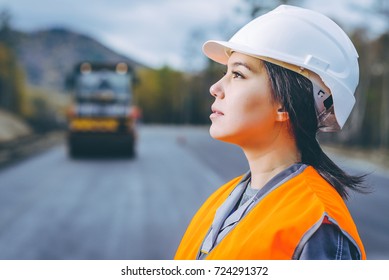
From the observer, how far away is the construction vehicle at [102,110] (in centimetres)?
1084

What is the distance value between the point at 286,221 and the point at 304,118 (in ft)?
0.70

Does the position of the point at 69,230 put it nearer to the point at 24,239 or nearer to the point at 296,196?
the point at 24,239

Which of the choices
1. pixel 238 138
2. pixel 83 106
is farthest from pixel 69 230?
pixel 83 106

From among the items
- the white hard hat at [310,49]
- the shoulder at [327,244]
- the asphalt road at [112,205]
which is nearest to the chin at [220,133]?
the white hard hat at [310,49]

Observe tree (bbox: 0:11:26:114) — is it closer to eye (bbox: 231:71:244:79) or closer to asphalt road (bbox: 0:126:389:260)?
asphalt road (bbox: 0:126:389:260)

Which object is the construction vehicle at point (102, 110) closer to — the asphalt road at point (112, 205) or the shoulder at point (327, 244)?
the asphalt road at point (112, 205)

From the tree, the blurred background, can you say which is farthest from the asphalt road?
the tree

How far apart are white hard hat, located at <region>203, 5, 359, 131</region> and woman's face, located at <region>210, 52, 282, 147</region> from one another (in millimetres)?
30

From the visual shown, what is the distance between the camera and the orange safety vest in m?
0.87

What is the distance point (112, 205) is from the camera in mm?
6414

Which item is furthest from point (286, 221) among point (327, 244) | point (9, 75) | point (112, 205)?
point (9, 75)

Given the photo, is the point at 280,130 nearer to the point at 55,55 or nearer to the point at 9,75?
the point at 55,55

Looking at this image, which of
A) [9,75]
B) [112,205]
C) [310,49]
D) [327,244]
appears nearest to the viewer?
[327,244]

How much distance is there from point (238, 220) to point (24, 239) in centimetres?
414
